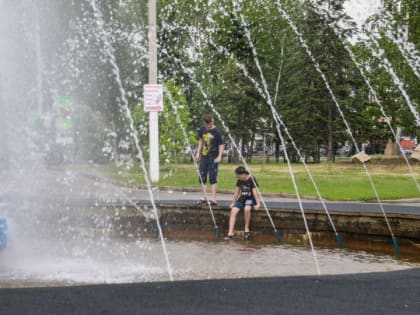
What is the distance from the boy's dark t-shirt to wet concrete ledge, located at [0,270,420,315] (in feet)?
22.2

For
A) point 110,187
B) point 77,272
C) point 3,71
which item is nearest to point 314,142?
point 110,187

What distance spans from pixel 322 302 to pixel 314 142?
43453mm

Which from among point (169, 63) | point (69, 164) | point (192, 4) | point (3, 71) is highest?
point (192, 4)

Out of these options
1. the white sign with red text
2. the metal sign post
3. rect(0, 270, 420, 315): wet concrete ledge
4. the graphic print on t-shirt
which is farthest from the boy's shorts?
the metal sign post

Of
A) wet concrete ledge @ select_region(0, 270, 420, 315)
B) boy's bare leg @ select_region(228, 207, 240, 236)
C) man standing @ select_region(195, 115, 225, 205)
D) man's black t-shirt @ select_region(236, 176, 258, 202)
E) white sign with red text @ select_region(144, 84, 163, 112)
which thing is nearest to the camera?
wet concrete ledge @ select_region(0, 270, 420, 315)

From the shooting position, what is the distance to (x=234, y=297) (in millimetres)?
6398

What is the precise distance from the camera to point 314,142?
1939 inches

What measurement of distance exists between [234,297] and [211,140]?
301 inches

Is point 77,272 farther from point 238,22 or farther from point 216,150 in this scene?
point 238,22

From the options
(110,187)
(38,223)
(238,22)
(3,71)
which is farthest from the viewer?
(238,22)

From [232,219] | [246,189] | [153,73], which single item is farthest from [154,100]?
[232,219]

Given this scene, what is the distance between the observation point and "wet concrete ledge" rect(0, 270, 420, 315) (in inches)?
234

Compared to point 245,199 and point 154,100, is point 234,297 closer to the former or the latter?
point 245,199

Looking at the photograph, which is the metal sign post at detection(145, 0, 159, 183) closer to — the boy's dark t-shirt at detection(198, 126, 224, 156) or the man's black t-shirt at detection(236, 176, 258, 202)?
the boy's dark t-shirt at detection(198, 126, 224, 156)
